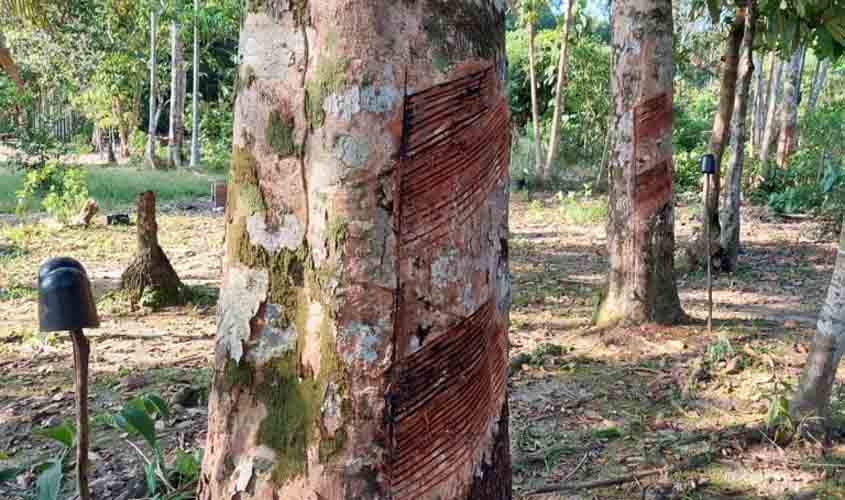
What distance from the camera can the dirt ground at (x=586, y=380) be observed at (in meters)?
3.21

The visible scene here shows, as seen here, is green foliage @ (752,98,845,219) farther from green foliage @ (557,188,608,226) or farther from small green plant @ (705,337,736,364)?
small green plant @ (705,337,736,364)

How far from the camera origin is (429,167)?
54.2 inches

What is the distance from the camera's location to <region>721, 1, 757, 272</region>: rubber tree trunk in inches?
266

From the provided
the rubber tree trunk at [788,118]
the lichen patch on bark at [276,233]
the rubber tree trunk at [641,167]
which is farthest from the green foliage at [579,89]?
the lichen patch on bark at [276,233]

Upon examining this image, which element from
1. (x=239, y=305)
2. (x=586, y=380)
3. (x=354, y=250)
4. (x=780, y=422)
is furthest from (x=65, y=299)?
(x=586, y=380)

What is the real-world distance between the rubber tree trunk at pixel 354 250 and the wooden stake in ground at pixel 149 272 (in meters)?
5.09

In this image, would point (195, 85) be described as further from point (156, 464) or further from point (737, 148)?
point (156, 464)

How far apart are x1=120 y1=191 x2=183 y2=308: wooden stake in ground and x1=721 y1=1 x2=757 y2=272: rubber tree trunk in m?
5.22

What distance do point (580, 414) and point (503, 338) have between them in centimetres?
247

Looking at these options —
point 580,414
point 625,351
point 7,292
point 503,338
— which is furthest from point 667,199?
point 7,292

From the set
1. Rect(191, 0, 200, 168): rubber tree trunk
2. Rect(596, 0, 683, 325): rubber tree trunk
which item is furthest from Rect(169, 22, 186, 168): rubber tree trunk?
Rect(596, 0, 683, 325): rubber tree trunk

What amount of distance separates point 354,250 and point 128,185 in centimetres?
1515

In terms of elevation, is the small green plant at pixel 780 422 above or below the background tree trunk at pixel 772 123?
below

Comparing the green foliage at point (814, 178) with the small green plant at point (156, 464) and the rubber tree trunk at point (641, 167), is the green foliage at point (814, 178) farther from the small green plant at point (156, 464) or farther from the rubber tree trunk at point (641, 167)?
the small green plant at point (156, 464)
